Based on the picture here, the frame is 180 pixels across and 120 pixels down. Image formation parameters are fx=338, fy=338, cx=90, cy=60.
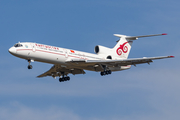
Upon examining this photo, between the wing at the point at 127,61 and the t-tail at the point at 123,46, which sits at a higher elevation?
the t-tail at the point at 123,46

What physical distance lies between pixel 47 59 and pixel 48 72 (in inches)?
281

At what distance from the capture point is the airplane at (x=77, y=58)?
3472cm

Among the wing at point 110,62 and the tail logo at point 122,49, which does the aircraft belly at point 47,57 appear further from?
the tail logo at point 122,49

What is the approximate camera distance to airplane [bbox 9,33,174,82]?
34.7 metres

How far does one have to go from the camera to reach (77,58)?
124 ft

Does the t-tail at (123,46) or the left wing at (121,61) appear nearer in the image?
the left wing at (121,61)

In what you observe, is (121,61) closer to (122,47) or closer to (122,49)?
(122,49)

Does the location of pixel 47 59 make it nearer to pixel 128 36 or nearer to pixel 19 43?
pixel 19 43

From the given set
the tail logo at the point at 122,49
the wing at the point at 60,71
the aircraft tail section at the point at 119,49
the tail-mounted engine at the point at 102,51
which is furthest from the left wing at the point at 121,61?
the tail logo at the point at 122,49

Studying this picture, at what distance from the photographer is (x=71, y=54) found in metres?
37.3

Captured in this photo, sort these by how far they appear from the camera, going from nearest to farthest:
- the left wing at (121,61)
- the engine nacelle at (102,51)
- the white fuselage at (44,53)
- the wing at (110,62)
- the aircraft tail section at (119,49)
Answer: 1. the white fuselage at (44,53)
2. the wing at (110,62)
3. the left wing at (121,61)
4. the engine nacelle at (102,51)
5. the aircraft tail section at (119,49)

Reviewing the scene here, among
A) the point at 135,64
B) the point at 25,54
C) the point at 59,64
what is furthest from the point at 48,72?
the point at 135,64

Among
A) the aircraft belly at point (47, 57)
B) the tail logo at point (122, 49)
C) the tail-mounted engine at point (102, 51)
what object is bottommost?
the aircraft belly at point (47, 57)

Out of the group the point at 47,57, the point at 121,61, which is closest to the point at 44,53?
the point at 47,57
